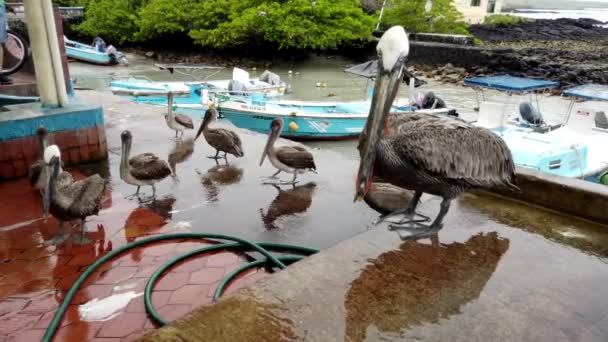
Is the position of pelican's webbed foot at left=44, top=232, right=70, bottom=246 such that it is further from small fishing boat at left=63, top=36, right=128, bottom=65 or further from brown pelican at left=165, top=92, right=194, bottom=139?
small fishing boat at left=63, top=36, right=128, bottom=65

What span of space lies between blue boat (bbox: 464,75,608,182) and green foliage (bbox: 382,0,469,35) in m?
20.6

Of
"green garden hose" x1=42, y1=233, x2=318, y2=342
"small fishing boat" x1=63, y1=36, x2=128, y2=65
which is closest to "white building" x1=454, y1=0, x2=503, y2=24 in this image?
"small fishing boat" x1=63, y1=36, x2=128, y2=65

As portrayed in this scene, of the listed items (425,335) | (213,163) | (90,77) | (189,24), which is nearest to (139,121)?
(213,163)

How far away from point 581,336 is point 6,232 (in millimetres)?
4121

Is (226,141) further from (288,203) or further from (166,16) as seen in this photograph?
(166,16)

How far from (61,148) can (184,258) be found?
2.65 m

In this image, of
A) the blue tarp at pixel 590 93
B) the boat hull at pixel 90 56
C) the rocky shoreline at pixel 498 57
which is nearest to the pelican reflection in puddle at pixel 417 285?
the blue tarp at pixel 590 93

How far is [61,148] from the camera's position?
5.21 meters

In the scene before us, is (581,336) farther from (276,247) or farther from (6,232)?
(6,232)

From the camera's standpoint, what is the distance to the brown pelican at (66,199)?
12.1 feet

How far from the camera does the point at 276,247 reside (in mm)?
3703

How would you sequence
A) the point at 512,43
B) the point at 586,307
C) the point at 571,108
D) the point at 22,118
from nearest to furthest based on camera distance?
the point at 586,307, the point at 22,118, the point at 571,108, the point at 512,43

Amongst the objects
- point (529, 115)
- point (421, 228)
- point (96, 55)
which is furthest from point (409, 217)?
point (96, 55)

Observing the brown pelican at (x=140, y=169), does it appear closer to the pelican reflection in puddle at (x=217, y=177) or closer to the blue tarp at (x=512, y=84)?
the pelican reflection in puddle at (x=217, y=177)
